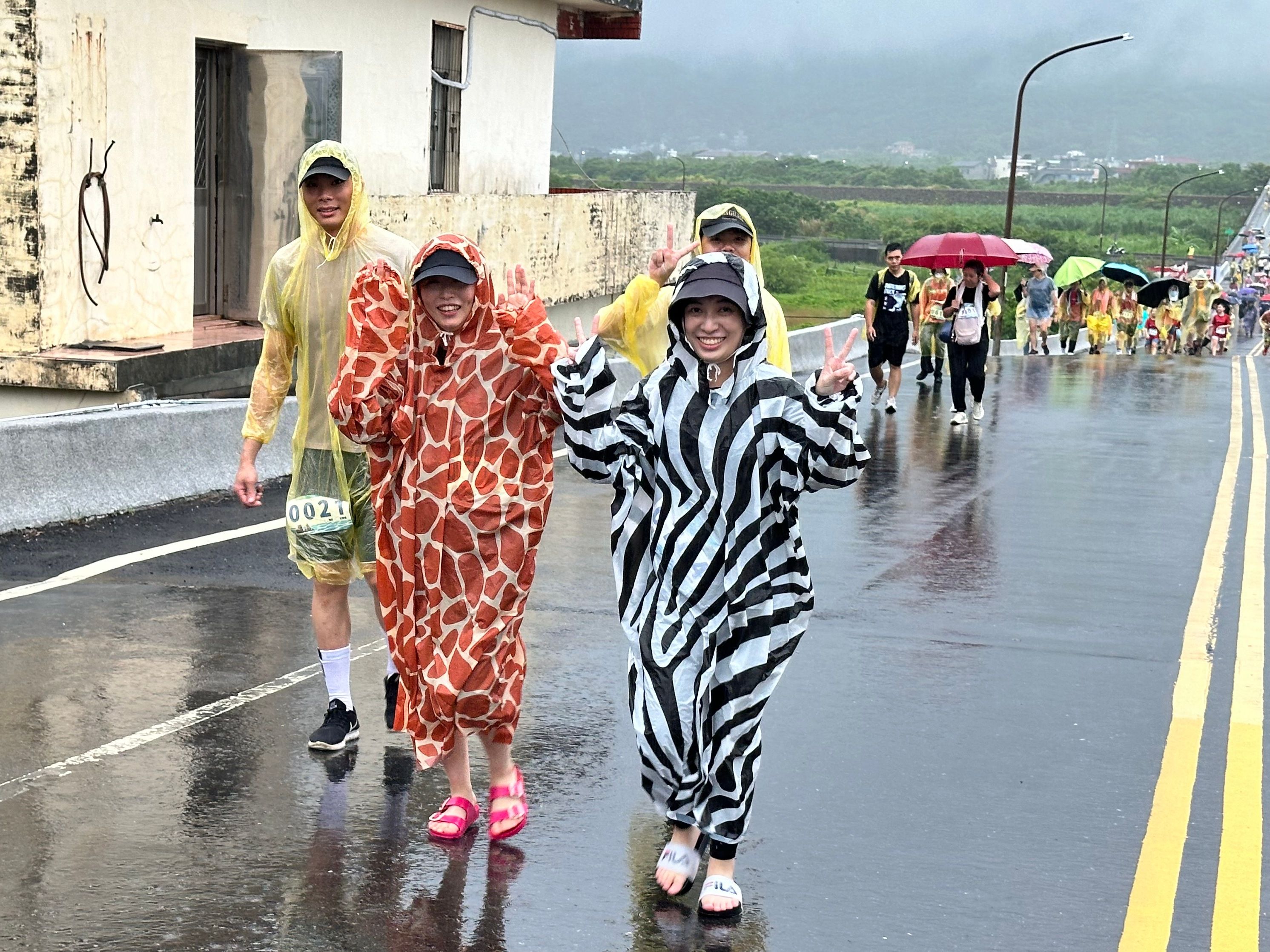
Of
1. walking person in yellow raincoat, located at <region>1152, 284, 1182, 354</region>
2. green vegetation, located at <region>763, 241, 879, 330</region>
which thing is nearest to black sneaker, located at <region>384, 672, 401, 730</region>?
walking person in yellow raincoat, located at <region>1152, 284, 1182, 354</region>

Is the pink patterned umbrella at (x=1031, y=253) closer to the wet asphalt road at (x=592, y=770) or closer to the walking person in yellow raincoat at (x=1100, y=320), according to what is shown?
the walking person in yellow raincoat at (x=1100, y=320)

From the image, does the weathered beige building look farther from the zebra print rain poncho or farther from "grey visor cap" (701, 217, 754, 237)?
the zebra print rain poncho

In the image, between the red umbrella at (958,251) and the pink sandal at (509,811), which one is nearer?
the pink sandal at (509,811)

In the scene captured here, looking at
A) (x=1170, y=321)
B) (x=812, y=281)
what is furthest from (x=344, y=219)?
(x=812, y=281)

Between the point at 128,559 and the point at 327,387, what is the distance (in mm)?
3757

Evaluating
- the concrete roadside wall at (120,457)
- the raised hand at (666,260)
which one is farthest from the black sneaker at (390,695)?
the concrete roadside wall at (120,457)

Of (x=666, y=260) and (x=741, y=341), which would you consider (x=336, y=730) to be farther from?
(x=741, y=341)

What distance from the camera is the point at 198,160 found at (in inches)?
700

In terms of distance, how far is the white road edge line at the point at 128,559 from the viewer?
9000 mm

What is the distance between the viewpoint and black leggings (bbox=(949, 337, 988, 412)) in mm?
18719

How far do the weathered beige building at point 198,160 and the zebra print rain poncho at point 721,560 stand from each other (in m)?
9.89

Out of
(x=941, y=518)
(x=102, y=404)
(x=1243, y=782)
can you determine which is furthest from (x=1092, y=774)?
(x=102, y=404)

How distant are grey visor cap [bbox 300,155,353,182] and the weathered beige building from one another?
8202 millimetres

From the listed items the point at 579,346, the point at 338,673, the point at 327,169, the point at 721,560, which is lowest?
the point at 338,673
